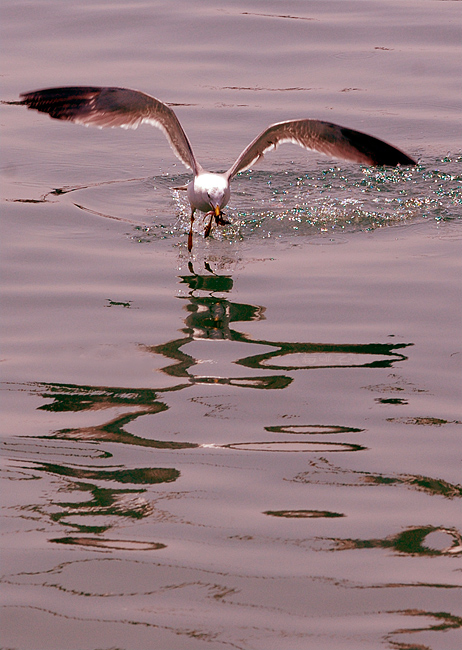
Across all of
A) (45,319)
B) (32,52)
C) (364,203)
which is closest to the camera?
(45,319)

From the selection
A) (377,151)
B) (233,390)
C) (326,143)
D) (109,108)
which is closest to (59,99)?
(109,108)

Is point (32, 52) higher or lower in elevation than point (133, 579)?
higher

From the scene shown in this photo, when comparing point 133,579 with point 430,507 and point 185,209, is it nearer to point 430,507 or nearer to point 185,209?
point 430,507

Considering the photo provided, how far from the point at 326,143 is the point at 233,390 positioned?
3.44m

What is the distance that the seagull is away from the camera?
7.61 metres

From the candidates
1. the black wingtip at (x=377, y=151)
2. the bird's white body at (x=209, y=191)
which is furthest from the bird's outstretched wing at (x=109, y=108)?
the black wingtip at (x=377, y=151)

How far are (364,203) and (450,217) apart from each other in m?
0.77

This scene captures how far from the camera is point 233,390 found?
213 inches

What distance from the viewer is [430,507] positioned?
14.1 feet

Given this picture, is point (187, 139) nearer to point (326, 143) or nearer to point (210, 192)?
point (210, 192)

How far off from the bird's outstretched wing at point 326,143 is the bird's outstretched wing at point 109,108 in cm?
50

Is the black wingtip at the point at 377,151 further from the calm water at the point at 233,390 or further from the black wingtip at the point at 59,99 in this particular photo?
the black wingtip at the point at 59,99

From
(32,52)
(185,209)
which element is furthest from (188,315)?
(32,52)

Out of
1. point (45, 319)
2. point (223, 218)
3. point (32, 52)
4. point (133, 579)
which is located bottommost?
point (133, 579)
